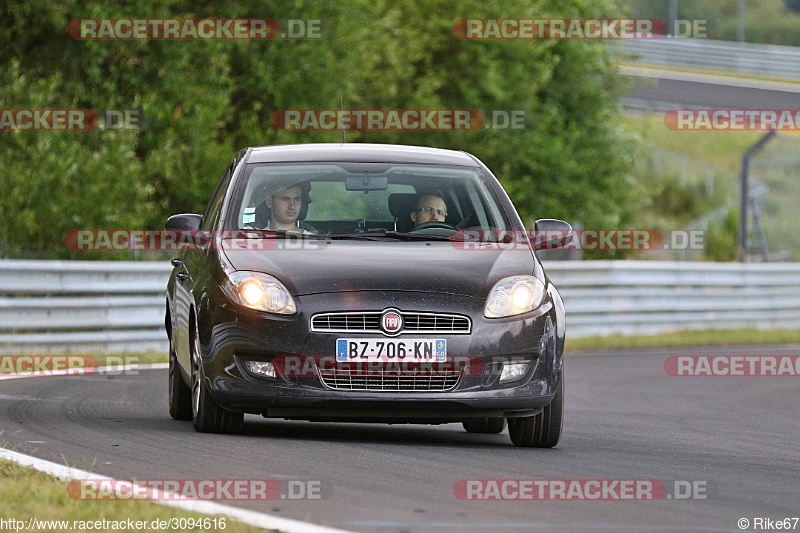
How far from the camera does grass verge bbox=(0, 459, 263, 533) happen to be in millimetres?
5684

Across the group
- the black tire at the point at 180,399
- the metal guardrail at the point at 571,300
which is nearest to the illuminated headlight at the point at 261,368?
the black tire at the point at 180,399

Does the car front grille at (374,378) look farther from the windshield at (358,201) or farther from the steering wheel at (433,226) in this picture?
the steering wheel at (433,226)

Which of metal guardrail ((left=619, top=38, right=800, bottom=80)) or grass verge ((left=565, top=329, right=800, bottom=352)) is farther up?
metal guardrail ((left=619, top=38, right=800, bottom=80))

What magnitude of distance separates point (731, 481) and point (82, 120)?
16.2 m

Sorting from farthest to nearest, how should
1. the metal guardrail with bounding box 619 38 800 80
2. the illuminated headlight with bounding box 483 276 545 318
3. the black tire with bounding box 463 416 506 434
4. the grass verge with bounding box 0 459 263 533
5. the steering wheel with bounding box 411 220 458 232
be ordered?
the metal guardrail with bounding box 619 38 800 80 < the black tire with bounding box 463 416 506 434 < the steering wheel with bounding box 411 220 458 232 < the illuminated headlight with bounding box 483 276 545 318 < the grass verge with bounding box 0 459 263 533

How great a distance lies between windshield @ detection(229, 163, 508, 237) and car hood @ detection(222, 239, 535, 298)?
32 cm

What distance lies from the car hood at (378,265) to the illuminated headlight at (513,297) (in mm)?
41

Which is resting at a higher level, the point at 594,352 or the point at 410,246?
the point at 410,246

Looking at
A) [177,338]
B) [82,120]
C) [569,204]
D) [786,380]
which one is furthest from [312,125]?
[177,338]

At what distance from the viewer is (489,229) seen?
30.5 ft

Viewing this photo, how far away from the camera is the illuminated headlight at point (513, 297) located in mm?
8344

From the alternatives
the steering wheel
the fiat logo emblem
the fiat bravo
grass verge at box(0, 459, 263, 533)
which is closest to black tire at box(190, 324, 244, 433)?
the fiat bravo

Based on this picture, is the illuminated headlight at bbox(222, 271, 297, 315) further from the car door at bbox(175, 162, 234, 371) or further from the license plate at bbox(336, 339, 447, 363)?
the car door at bbox(175, 162, 234, 371)

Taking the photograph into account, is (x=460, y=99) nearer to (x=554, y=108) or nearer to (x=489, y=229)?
(x=554, y=108)
